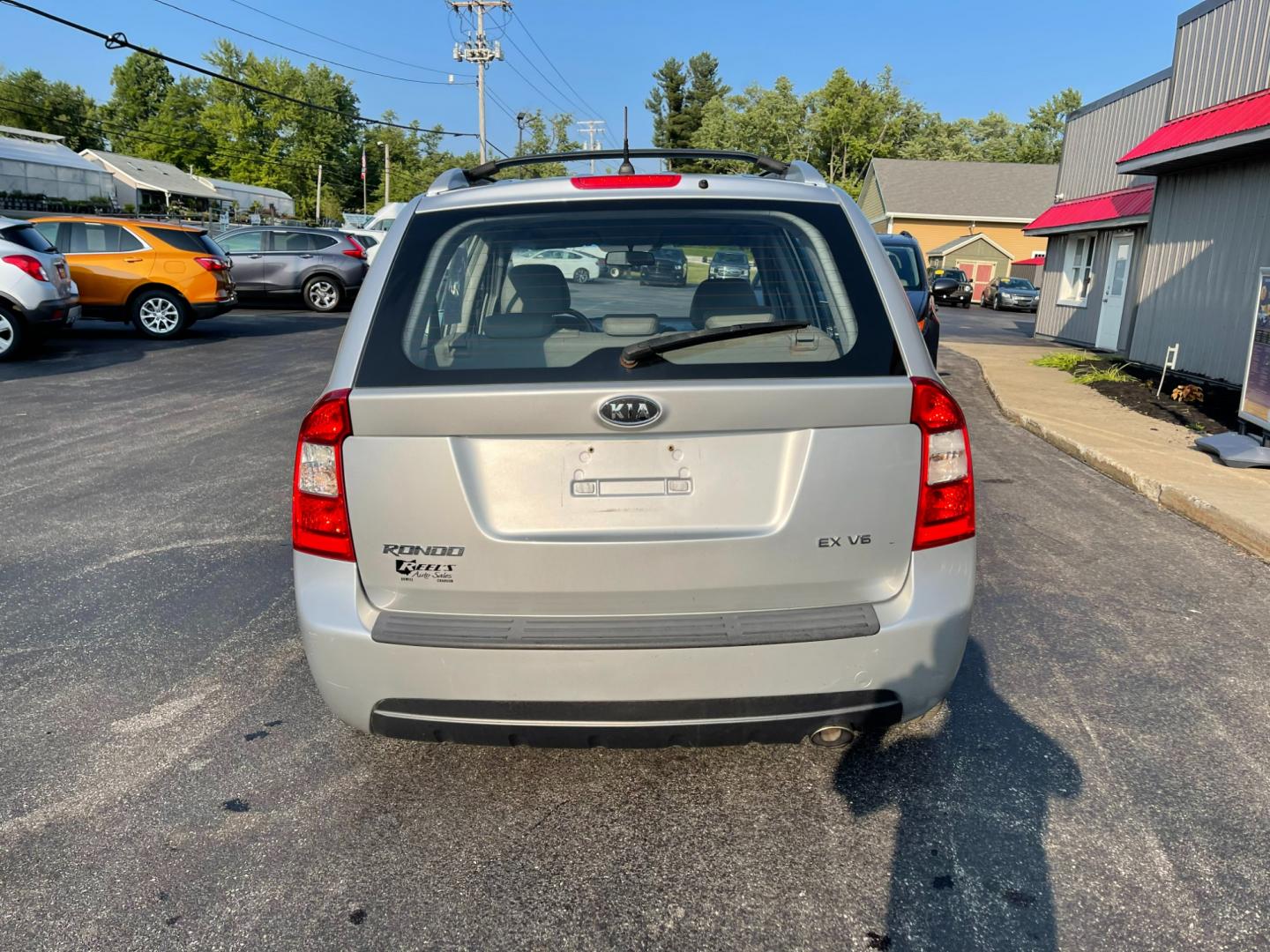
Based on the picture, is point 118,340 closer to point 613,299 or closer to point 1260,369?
point 613,299

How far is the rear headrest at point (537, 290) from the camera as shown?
3104 millimetres

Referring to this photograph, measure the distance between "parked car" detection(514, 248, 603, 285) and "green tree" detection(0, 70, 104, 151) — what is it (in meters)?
113

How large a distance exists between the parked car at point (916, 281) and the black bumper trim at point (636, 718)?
821cm

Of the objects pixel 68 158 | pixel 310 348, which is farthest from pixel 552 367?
pixel 68 158

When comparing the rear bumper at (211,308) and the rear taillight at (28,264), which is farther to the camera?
the rear bumper at (211,308)

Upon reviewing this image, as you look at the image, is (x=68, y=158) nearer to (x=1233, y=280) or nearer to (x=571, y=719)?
(x=1233, y=280)

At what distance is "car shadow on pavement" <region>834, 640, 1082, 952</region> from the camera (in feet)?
8.11

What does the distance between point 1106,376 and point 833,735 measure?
13.7m

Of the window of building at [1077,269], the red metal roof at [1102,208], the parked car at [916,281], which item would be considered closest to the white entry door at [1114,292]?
the red metal roof at [1102,208]

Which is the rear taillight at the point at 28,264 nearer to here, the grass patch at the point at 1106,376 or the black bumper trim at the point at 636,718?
the black bumper trim at the point at 636,718

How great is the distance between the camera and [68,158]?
5316 centimetres

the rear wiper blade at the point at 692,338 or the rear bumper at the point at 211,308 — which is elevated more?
the rear wiper blade at the point at 692,338

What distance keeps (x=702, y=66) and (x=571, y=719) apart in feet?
372

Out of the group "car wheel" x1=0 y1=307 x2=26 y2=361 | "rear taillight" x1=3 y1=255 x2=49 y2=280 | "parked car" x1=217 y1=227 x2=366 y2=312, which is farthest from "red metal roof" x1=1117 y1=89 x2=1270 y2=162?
"parked car" x1=217 y1=227 x2=366 y2=312
